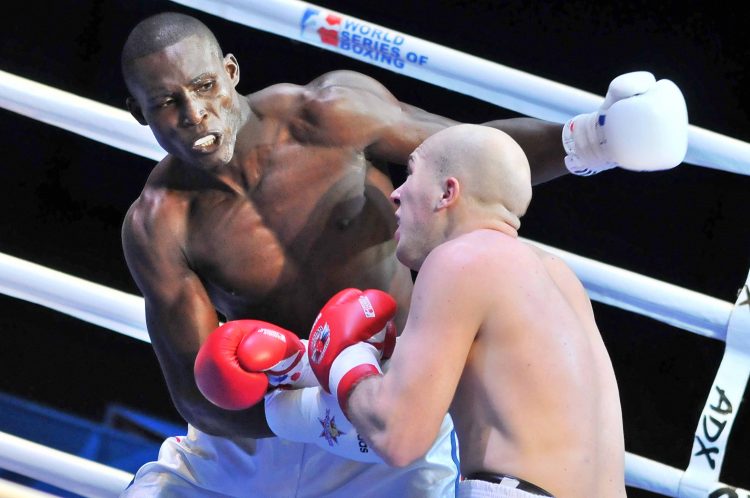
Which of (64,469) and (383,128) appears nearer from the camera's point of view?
(383,128)

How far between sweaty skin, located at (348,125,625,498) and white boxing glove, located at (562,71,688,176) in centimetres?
39

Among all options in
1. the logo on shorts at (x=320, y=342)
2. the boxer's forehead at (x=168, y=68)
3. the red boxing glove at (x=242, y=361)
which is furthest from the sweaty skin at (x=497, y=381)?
the boxer's forehead at (x=168, y=68)

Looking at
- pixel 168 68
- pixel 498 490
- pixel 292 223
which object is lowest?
pixel 498 490

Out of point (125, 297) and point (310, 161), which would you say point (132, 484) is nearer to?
point (125, 297)

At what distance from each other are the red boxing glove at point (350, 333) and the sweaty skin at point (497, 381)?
0.06 m

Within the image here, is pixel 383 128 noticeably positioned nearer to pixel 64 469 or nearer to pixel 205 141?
pixel 205 141

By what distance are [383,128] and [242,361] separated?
0.59 m

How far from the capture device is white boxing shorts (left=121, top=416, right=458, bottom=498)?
2.04 m

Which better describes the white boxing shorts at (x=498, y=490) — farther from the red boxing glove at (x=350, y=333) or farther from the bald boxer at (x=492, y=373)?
the red boxing glove at (x=350, y=333)

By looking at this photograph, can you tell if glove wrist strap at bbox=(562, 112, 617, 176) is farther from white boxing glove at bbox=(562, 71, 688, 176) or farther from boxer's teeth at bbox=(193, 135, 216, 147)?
boxer's teeth at bbox=(193, 135, 216, 147)

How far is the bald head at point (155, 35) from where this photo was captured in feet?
6.26

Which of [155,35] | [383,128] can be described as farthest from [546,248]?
[155,35]

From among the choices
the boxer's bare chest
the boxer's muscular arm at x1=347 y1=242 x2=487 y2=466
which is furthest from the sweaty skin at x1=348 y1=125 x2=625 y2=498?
the boxer's bare chest

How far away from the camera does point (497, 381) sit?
153cm
